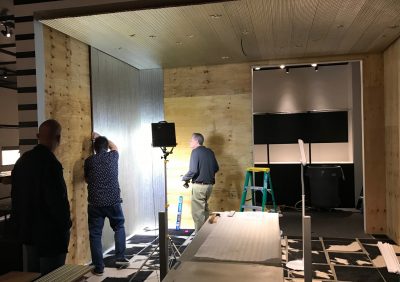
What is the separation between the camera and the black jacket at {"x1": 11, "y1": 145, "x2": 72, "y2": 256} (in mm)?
2344

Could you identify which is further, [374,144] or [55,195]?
[374,144]

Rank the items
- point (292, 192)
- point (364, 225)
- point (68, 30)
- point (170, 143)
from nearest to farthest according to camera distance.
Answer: point (68, 30)
point (170, 143)
point (364, 225)
point (292, 192)

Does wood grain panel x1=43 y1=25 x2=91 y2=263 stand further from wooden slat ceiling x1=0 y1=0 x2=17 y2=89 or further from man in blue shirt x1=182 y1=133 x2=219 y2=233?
man in blue shirt x1=182 y1=133 x2=219 y2=233

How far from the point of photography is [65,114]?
3.90 metres

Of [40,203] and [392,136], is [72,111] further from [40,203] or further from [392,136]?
[392,136]

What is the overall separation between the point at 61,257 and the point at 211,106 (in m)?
3.79

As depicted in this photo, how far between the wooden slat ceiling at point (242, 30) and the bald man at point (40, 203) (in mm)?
1638

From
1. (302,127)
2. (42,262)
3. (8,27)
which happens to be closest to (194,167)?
(42,262)

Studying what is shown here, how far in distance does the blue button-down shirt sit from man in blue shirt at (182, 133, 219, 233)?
134 cm

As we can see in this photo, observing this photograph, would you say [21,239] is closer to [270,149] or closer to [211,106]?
[211,106]

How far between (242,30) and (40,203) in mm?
2787

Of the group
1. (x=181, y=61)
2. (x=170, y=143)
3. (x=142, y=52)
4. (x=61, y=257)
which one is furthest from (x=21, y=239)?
(x=181, y=61)

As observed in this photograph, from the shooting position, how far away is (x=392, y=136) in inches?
195

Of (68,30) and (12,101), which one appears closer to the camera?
(68,30)
